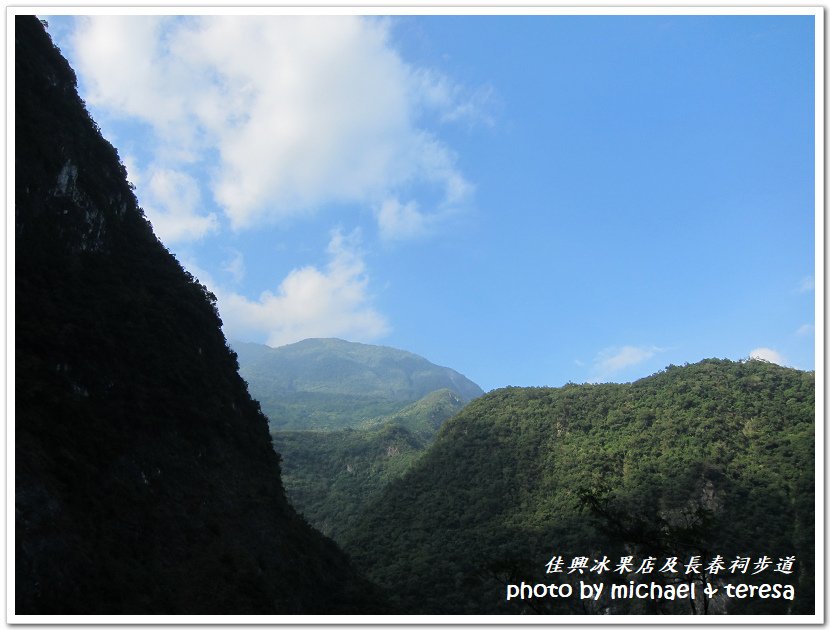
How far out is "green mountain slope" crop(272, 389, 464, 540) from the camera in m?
86.4

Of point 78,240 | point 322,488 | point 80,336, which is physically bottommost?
point 322,488

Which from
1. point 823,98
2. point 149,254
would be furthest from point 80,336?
point 823,98

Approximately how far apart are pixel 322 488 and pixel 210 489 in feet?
236

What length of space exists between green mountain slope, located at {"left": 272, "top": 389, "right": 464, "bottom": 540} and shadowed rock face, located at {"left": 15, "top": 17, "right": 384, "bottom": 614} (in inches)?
1909

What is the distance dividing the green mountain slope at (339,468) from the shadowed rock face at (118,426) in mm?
48485

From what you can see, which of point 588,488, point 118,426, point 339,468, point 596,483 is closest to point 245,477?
point 118,426

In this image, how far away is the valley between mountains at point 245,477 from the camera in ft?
62.0

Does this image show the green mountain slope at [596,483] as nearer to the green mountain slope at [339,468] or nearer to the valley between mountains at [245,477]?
the valley between mountains at [245,477]

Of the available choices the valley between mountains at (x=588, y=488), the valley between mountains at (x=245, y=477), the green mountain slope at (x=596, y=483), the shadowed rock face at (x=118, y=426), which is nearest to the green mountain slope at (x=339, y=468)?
the valley between mountains at (x=588, y=488)

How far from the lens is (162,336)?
31328mm

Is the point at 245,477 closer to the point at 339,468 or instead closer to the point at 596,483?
the point at 596,483

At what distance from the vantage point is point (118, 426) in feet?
78.8

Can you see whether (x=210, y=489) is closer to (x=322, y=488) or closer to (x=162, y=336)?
(x=162, y=336)

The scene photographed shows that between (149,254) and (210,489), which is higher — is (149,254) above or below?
above
